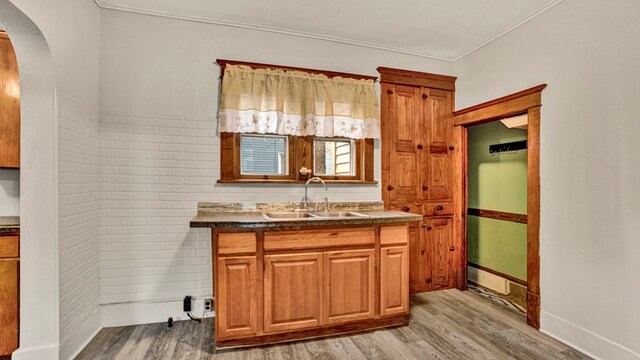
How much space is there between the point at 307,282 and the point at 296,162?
1164 mm

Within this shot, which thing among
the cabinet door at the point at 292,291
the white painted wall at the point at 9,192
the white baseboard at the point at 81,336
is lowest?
the white baseboard at the point at 81,336

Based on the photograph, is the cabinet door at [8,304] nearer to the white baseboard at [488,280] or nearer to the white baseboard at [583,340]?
the white baseboard at [583,340]

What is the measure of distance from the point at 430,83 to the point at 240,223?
2.66 meters

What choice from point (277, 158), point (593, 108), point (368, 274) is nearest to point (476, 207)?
point (593, 108)

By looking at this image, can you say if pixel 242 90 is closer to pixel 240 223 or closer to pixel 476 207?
pixel 240 223

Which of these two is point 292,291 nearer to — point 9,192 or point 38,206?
point 38,206

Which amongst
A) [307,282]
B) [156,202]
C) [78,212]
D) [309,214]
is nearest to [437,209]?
[309,214]

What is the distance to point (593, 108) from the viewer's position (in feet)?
7.22

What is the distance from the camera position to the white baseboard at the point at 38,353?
6.16 feet

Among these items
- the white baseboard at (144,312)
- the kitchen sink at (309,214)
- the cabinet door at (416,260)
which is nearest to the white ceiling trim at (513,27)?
the cabinet door at (416,260)

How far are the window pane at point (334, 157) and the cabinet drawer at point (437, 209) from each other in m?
0.98

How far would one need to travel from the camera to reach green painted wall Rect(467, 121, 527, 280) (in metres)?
3.45

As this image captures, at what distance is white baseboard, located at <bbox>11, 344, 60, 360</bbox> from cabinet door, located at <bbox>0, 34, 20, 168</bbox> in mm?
1245

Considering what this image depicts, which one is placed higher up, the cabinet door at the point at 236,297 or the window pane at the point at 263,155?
the window pane at the point at 263,155
